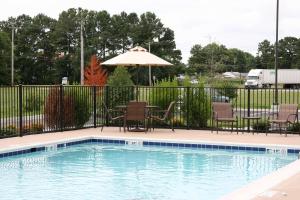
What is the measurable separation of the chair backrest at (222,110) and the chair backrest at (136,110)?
6.20 feet

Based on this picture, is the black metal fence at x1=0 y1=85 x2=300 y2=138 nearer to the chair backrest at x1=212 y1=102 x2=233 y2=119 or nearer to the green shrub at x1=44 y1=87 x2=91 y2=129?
the green shrub at x1=44 y1=87 x2=91 y2=129

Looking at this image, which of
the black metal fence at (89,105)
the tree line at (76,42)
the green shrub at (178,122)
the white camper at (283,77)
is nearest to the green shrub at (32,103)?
the black metal fence at (89,105)

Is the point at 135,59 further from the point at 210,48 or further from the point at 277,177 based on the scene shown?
the point at 210,48

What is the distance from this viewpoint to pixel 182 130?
14.7 m

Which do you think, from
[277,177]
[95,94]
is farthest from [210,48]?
[277,177]

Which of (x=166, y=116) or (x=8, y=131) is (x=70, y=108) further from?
(x=166, y=116)

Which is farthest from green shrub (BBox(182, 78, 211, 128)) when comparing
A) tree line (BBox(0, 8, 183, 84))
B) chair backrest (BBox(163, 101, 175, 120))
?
tree line (BBox(0, 8, 183, 84))

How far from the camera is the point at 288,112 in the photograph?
519 inches

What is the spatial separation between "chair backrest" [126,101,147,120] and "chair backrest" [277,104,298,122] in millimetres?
3527

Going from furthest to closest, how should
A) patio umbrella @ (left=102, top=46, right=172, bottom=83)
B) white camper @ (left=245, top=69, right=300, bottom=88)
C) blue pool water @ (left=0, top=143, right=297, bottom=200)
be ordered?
white camper @ (left=245, top=69, right=300, bottom=88) → patio umbrella @ (left=102, top=46, right=172, bottom=83) → blue pool water @ (left=0, top=143, right=297, bottom=200)

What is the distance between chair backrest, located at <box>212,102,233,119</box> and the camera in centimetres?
1387

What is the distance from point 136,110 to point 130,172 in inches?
186

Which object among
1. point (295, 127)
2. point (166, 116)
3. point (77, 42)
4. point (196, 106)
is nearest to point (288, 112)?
point (295, 127)

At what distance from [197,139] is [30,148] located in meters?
3.90
